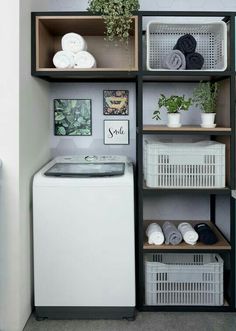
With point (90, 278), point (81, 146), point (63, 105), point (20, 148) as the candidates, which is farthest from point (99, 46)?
point (90, 278)

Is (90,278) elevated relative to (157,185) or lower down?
lower down

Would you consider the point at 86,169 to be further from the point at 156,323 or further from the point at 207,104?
the point at 156,323

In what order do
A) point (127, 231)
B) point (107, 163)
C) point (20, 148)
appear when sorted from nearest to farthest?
point (20, 148), point (127, 231), point (107, 163)

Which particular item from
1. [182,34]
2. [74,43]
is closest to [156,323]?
[74,43]

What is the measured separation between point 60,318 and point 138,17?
187 centimetres

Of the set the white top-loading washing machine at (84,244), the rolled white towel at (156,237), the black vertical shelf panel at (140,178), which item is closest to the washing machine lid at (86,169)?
the white top-loading washing machine at (84,244)

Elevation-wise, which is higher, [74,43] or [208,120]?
[74,43]

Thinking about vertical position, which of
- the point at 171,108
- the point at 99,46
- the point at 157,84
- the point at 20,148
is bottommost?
the point at 20,148

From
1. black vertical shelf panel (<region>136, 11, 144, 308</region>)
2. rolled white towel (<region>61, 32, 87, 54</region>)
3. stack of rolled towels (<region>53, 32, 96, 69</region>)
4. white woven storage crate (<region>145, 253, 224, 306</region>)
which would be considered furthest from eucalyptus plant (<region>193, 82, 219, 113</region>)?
white woven storage crate (<region>145, 253, 224, 306</region>)

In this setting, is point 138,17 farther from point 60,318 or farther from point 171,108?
point 60,318

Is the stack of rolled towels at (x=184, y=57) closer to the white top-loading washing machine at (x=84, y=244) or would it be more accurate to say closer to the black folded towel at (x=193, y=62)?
the black folded towel at (x=193, y=62)

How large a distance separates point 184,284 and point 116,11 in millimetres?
1720

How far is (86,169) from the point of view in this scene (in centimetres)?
265

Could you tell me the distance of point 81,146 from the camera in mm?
3160
